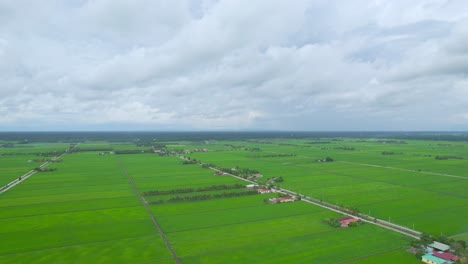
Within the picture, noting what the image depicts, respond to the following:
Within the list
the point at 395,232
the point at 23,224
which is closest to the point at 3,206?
the point at 23,224

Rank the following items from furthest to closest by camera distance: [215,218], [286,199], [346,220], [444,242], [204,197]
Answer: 1. [204,197]
2. [286,199]
3. [215,218]
4. [346,220]
5. [444,242]

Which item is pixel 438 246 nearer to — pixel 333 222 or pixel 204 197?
pixel 333 222

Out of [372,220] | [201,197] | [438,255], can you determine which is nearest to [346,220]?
[372,220]

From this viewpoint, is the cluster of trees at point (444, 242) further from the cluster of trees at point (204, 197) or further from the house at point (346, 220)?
the cluster of trees at point (204, 197)

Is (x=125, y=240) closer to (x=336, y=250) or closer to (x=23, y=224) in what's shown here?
(x=23, y=224)

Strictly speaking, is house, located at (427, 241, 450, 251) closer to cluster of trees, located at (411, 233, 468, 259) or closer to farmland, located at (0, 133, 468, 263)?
cluster of trees, located at (411, 233, 468, 259)

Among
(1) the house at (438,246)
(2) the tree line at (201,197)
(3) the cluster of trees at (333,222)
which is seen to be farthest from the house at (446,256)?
(2) the tree line at (201,197)

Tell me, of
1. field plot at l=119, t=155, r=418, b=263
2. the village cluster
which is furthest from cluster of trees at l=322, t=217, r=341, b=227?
the village cluster
